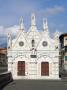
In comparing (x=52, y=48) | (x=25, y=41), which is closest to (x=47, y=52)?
(x=52, y=48)

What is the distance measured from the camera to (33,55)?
42406mm

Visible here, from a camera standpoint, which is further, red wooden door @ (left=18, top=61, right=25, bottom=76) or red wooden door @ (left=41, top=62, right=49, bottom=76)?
red wooden door @ (left=18, top=61, right=25, bottom=76)

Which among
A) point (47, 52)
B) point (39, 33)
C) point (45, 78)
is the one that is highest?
point (39, 33)

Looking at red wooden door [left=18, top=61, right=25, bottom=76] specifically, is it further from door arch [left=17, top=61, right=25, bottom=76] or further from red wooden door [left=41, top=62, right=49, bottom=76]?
red wooden door [left=41, top=62, right=49, bottom=76]

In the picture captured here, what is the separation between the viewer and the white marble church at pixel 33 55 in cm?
4191

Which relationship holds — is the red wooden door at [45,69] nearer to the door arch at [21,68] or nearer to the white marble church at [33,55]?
the white marble church at [33,55]

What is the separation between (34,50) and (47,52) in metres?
1.87

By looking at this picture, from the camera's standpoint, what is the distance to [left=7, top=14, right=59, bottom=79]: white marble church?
41906 millimetres

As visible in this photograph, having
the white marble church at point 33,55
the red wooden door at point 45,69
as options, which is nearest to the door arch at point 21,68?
the white marble church at point 33,55

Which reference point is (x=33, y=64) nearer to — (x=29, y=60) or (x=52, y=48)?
(x=29, y=60)

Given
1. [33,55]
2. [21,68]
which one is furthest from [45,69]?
[21,68]

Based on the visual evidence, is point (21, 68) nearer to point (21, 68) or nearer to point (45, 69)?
point (21, 68)

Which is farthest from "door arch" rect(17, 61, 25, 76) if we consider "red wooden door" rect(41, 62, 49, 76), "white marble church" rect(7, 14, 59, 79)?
Answer: "red wooden door" rect(41, 62, 49, 76)

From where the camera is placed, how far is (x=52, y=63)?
42.0 meters
